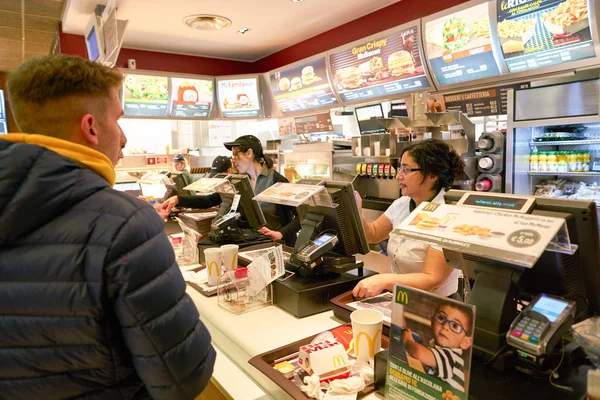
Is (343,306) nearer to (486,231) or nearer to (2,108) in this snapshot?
(486,231)

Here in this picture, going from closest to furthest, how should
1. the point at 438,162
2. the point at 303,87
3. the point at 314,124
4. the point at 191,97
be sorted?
1. the point at 438,162
2. the point at 303,87
3. the point at 314,124
4. the point at 191,97

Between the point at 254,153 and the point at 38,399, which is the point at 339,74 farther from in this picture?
the point at 38,399

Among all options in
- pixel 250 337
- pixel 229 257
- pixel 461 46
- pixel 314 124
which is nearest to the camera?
pixel 250 337

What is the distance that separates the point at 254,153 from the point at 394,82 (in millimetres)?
1863

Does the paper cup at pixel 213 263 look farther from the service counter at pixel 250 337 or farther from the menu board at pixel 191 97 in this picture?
the menu board at pixel 191 97

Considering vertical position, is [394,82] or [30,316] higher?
[394,82]

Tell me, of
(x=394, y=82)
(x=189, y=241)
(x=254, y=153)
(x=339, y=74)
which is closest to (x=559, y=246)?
(x=189, y=241)

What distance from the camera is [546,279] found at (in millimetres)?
1082

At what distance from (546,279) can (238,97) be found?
570 centimetres

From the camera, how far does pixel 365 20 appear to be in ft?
16.0

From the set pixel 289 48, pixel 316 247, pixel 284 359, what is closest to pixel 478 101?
pixel 316 247

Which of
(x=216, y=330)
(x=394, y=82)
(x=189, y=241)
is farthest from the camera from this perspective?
(x=394, y=82)

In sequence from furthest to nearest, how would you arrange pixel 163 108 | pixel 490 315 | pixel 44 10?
pixel 163 108
pixel 44 10
pixel 490 315

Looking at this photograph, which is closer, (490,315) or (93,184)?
(93,184)
